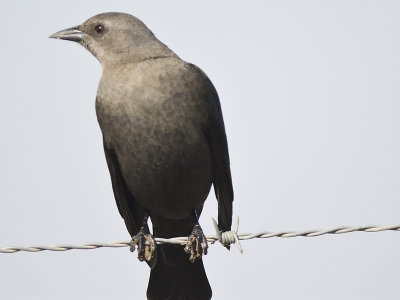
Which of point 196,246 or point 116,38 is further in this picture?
point 116,38

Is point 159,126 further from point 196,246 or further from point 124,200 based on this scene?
point 196,246

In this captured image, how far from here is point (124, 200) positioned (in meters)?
6.58

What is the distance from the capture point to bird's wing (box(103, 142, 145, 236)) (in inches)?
255

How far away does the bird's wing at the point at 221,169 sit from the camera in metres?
6.40

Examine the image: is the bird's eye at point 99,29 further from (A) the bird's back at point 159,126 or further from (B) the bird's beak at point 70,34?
(A) the bird's back at point 159,126

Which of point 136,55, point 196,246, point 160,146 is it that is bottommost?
point 196,246

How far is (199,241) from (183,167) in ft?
1.92

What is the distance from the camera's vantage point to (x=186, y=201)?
21.2 feet

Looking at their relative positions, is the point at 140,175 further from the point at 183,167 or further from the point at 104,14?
the point at 104,14

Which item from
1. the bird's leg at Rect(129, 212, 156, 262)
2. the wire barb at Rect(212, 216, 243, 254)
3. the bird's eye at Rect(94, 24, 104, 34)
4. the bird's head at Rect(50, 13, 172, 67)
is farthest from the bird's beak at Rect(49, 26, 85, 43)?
the wire barb at Rect(212, 216, 243, 254)

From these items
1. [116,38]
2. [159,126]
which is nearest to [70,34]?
[116,38]

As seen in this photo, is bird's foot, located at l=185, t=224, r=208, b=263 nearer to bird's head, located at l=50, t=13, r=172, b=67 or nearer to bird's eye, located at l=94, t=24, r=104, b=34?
bird's head, located at l=50, t=13, r=172, b=67

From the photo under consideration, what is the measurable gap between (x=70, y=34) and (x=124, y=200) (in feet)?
5.27

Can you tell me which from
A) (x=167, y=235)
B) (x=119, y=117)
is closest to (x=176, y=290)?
(x=167, y=235)
